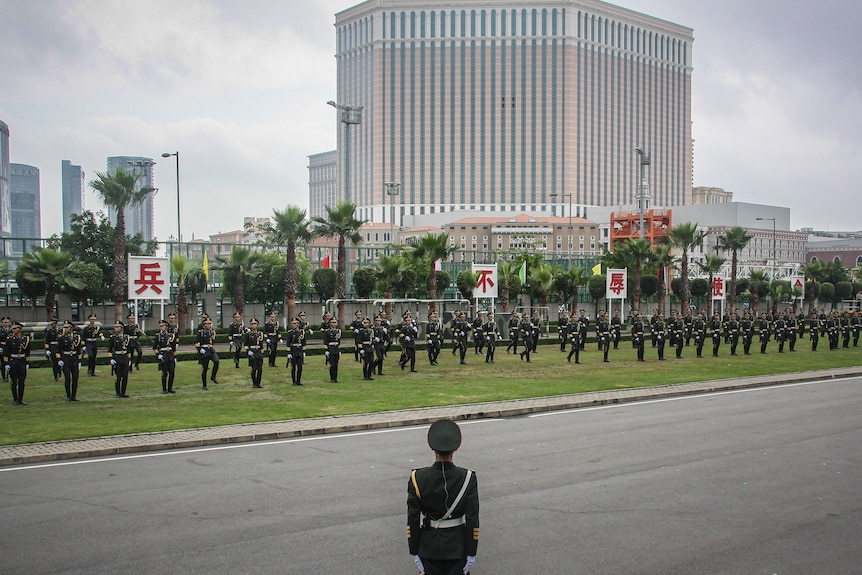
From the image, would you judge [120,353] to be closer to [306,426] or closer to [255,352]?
[255,352]

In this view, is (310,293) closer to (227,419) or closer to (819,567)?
Answer: (227,419)

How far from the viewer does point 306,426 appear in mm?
16266

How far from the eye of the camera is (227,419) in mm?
17109

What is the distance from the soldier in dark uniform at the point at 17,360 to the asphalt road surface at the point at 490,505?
281 inches

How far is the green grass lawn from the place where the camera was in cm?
1698

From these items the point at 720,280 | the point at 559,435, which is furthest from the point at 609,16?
the point at 559,435

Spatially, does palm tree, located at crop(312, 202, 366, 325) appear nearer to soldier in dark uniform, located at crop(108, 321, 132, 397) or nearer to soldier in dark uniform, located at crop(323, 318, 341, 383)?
soldier in dark uniform, located at crop(323, 318, 341, 383)

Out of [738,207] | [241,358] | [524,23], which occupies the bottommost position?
[241,358]

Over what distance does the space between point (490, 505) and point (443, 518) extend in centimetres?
460

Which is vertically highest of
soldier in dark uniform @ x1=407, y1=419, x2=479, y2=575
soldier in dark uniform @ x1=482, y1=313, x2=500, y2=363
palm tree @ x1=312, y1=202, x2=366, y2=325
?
palm tree @ x1=312, y1=202, x2=366, y2=325

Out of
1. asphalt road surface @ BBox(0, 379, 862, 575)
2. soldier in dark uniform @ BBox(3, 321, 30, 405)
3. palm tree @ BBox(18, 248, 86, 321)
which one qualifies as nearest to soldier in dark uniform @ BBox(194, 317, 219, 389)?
soldier in dark uniform @ BBox(3, 321, 30, 405)

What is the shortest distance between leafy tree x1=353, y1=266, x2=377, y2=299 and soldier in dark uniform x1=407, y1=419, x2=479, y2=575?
146 feet

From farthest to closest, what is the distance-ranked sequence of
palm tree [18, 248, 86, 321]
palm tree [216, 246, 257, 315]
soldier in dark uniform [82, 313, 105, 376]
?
palm tree [216, 246, 257, 315], palm tree [18, 248, 86, 321], soldier in dark uniform [82, 313, 105, 376]

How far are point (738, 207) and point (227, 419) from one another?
424 feet
